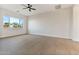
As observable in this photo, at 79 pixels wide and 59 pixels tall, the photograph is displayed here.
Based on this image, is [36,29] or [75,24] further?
[75,24]

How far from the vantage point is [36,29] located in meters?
3.04

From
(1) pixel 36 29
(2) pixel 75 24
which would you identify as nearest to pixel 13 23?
(1) pixel 36 29

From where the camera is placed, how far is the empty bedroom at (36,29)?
8.62 ft

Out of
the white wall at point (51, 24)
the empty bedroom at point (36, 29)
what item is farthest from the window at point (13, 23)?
the white wall at point (51, 24)

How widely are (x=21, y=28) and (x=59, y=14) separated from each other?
1474mm

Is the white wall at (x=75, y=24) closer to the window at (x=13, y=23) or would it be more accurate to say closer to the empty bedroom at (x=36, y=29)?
the empty bedroom at (x=36, y=29)

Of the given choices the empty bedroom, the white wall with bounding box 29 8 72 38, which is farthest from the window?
the white wall with bounding box 29 8 72 38

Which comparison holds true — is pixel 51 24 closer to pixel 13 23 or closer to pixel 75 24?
pixel 75 24

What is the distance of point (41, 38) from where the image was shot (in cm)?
307

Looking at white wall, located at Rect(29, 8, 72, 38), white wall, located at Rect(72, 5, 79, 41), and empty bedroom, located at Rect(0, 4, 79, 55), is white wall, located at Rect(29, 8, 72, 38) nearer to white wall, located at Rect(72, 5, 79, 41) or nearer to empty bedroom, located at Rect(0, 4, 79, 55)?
empty bedroom, located at Rect(0, 4, 79, 55)

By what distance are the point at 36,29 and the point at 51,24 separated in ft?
2.30

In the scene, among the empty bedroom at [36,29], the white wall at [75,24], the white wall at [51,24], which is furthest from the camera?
the white wall at [75,24]
